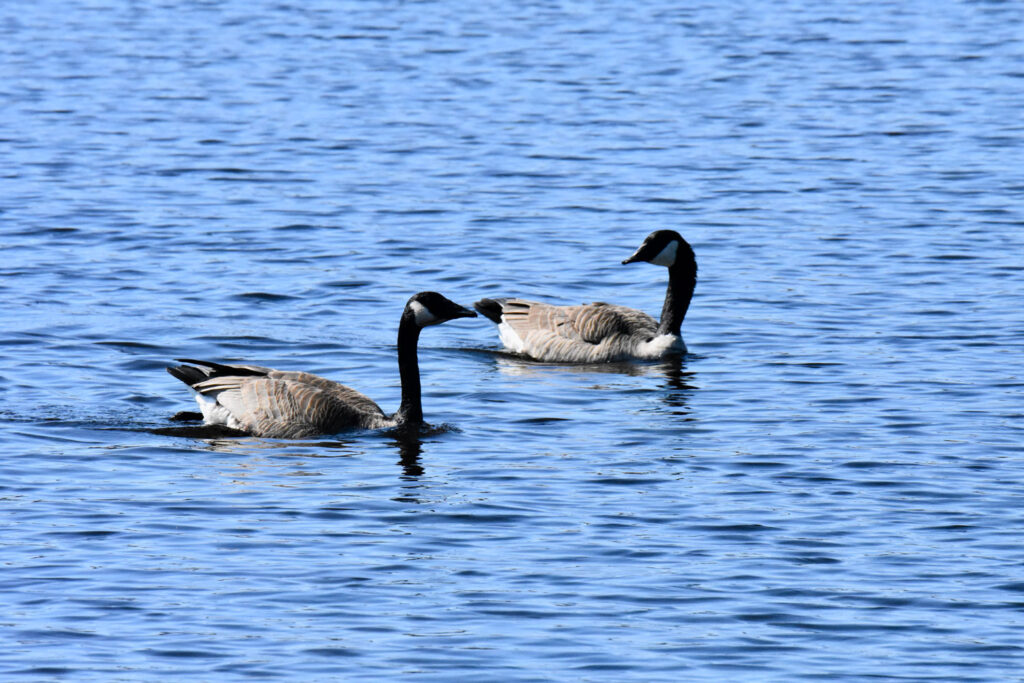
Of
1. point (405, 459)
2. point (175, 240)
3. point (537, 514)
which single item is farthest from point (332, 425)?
point (175, 240)

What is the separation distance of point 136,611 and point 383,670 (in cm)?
171

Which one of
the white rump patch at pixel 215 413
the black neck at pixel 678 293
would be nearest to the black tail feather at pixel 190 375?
the white rump patch at pixel 215 413

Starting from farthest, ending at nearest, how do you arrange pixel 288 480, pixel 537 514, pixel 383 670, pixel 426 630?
pixel 288 480 → pixel 537 514 → pixel 426 630 → pixel 383 670

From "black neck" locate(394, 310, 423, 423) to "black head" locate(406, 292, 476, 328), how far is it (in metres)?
0.07

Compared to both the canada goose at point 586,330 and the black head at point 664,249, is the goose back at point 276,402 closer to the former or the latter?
the canada goose at point 586,330

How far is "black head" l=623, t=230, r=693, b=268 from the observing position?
19141 millimetres

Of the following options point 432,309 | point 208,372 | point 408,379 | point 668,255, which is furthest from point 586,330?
point 208,372

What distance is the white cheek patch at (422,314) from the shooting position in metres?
14.8

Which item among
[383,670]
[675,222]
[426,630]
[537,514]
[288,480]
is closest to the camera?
[383,670]

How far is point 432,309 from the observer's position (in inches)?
583

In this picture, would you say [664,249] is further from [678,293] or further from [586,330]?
[586,330]

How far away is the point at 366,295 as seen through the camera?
66.1 ft

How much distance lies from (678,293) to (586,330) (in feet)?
3.97

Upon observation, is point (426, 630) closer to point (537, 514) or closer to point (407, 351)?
point (537, 514)
